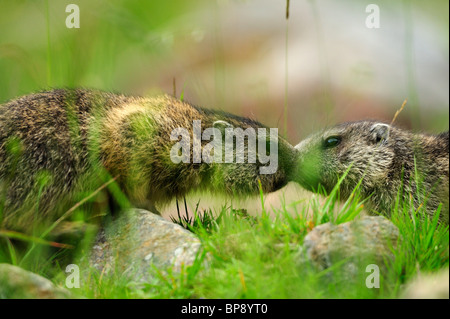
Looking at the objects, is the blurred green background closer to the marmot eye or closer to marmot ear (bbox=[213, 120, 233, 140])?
the marmot eye

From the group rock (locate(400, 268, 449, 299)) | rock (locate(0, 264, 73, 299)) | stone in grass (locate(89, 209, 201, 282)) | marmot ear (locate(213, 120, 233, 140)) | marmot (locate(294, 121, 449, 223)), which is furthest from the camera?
marmot ear (locate(213, 120, 233, 140))

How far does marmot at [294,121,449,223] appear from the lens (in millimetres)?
5840

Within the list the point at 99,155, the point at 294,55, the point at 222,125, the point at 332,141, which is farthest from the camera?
the point at 294,55

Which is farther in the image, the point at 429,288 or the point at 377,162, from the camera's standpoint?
the point at 377,162

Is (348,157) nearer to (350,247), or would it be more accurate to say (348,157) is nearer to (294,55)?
(350,247)

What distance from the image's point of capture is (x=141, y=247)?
466 cm

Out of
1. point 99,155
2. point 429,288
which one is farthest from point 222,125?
point 429,288

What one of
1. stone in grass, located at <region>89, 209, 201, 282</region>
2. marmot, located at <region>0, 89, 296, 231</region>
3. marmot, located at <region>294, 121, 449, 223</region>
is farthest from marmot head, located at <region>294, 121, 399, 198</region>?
stone in grass, located at <region>89, 209, 201, 282</region>

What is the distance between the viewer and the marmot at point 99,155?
5000 millimetres

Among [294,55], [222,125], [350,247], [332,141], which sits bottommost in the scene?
[350,247]

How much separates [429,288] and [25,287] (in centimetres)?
273

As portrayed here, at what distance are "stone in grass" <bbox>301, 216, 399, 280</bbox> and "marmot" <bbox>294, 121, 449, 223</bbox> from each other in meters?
1.74

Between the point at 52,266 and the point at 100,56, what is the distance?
2548mm

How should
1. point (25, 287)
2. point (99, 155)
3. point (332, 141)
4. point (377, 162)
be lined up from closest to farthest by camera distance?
point (25, 287)
point (99, 155)
point (377, 162)
point (332, 141)
